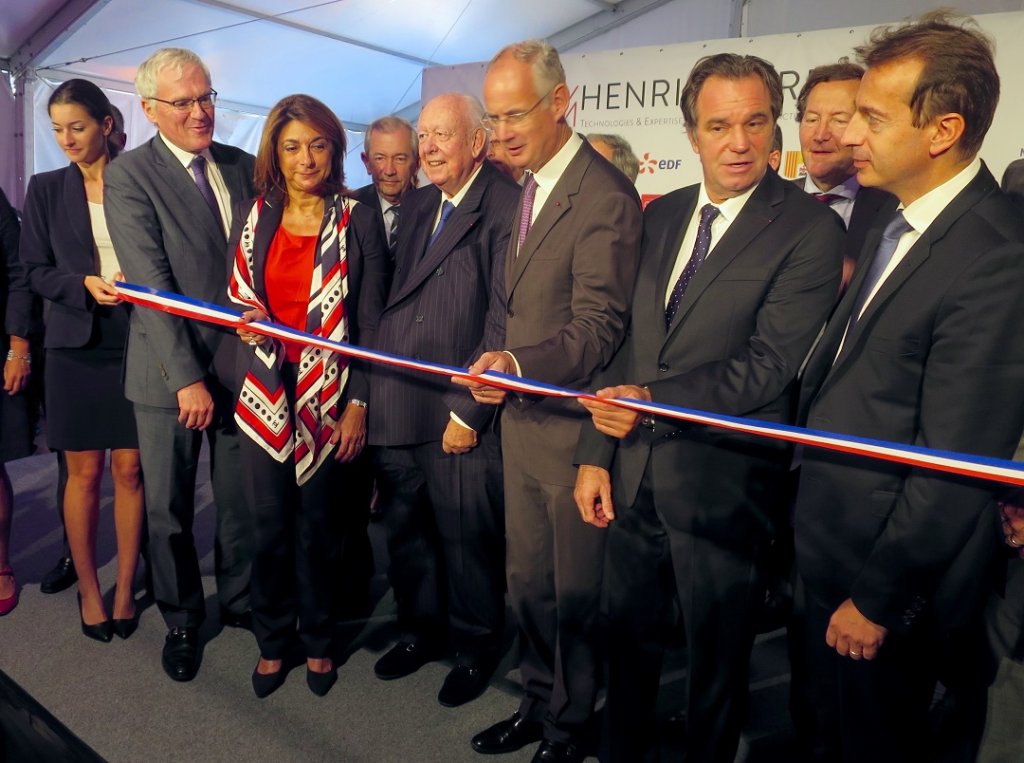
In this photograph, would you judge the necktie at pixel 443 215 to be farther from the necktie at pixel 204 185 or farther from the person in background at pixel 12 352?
the person in background at pixel 12 352

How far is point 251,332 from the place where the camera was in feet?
8.28

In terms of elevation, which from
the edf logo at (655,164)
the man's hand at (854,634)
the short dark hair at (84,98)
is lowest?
the man's hand at (854,634)

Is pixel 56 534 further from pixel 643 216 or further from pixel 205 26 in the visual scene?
pixel 205 26

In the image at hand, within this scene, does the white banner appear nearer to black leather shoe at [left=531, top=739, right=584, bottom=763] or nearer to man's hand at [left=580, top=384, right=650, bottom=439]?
man's hand at [left=580, top=384, right=650, bottom=439]

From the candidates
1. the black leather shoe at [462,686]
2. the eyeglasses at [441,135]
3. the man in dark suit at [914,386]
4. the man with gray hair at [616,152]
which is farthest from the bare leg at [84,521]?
the man in dark suit at [914,386]

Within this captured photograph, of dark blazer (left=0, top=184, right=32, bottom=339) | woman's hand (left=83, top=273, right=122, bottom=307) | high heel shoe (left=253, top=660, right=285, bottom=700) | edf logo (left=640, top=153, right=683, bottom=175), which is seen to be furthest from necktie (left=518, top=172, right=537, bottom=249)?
edf logo (left=640, top=153, right=683, bottom=175)

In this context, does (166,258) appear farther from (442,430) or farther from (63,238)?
(442,430)

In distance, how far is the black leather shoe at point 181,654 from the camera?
2852mm

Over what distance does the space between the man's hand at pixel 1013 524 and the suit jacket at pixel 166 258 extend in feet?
7.43

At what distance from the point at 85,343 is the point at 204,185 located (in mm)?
809

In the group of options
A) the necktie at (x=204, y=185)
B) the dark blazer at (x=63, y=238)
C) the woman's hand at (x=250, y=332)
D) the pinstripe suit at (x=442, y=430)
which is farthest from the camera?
the dark blazer at (x=63, y=238)

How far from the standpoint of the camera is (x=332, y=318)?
8.49ft

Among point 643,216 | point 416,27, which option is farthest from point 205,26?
point 643,216

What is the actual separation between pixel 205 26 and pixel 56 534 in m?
5.58
